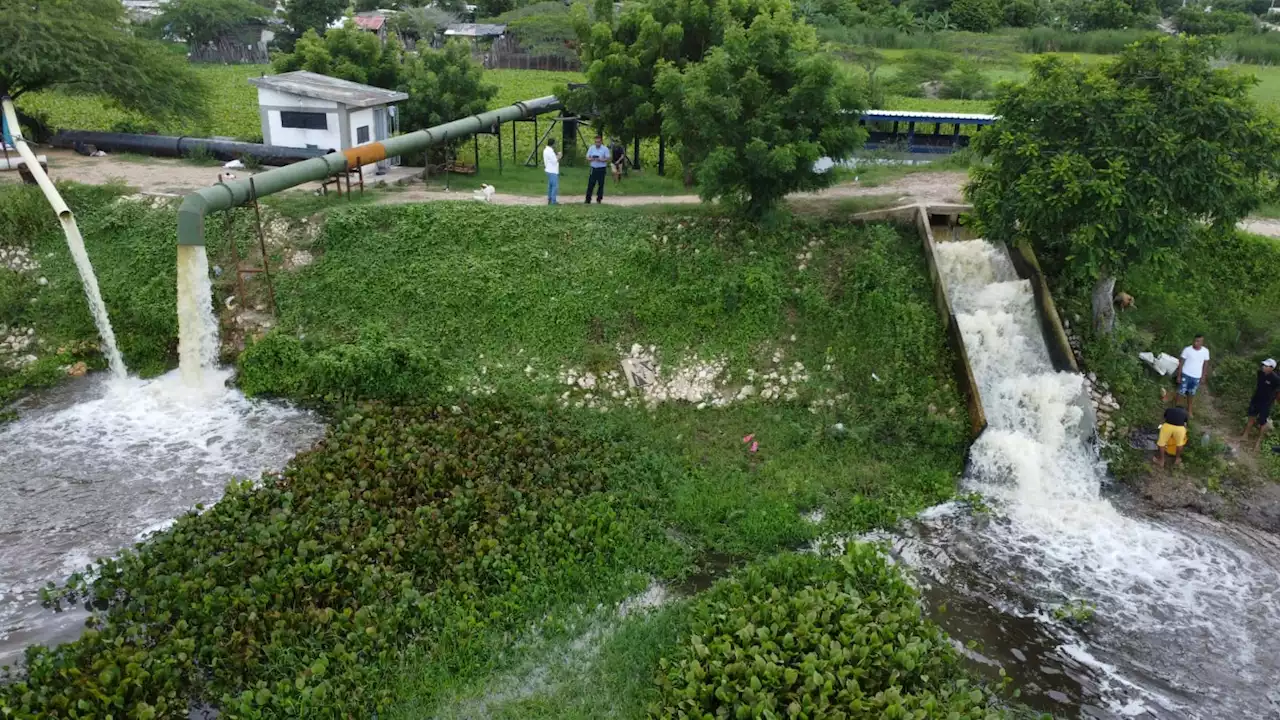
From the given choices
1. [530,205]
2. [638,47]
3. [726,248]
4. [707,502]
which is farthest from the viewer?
[638,47]

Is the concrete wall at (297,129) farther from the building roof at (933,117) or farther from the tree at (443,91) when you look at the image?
the building roof at (933,117)

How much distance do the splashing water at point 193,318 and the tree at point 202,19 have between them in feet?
118

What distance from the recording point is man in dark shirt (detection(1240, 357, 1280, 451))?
1190cm

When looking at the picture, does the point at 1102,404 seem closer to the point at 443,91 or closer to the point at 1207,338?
the point at 1207,338

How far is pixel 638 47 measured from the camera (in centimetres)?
1761

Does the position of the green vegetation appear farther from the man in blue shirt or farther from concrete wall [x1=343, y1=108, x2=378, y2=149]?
concrete wall [x1=343, y1=108, x2=378, y2=149]

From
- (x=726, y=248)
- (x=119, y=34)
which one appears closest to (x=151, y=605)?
(x=726, y=248)

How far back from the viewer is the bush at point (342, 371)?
42.4 feet

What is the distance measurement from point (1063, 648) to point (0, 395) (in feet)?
48.3

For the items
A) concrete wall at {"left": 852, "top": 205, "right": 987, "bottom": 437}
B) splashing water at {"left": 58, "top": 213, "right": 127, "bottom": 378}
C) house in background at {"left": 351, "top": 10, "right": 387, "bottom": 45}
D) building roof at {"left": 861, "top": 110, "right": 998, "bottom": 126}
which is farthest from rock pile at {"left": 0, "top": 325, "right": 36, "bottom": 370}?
house in background at {"left": 351, "top": 10, "right": 387, "bottom": 45}

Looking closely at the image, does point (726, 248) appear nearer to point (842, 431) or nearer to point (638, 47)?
point (842, 431)

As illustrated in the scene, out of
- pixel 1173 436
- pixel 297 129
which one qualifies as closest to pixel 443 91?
pixel 297 129

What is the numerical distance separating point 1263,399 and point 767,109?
822cm

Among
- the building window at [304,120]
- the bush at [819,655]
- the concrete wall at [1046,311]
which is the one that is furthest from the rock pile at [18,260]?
the concrete wall at [1046,311]
